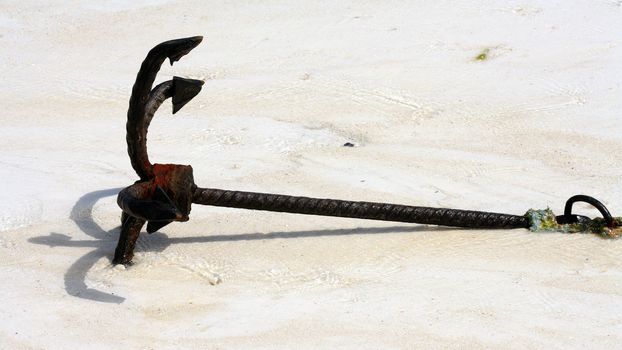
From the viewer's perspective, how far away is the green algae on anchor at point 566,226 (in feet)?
11.0

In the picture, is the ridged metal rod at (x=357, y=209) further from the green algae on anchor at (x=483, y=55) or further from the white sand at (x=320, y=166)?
the green algae on anchor at (x=483, y=55)

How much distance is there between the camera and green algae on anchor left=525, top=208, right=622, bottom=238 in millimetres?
3357

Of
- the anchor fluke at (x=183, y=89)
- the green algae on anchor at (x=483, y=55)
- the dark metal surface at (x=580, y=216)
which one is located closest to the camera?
the anchor fluke at (x=183, y=89)

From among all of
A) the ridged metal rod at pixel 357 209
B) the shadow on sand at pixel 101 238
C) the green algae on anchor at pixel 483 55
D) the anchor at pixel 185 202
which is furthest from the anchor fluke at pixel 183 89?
the green algae on anchor at pixel 483 55

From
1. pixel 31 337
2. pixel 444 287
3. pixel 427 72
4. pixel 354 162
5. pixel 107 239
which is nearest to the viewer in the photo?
pixel 31 337

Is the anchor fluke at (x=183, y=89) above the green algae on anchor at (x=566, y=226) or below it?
above

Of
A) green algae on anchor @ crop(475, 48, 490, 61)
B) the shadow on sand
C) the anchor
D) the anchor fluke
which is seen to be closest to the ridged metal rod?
the anchor

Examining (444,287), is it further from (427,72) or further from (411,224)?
(427,72)

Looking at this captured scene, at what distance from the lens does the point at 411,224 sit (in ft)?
11.5

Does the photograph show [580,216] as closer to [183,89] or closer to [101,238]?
[183,89]

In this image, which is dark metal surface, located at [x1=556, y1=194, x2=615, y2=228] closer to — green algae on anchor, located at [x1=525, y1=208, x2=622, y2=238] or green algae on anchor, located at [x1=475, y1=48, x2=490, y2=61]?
green algae on anchor, located at [x1=525, y1=208, x2=622, y2=238]

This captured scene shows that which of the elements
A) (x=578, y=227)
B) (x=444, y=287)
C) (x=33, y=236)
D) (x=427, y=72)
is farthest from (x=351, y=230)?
(x=427, y=72)

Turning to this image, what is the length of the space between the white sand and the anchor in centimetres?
8

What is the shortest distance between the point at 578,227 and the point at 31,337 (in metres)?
1.94
